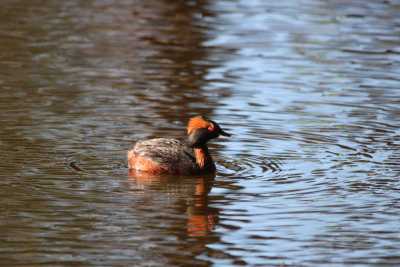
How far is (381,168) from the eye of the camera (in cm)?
1389

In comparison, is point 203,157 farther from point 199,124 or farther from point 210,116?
point 210,116

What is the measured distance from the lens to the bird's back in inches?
536

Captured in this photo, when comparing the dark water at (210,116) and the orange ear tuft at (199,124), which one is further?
the orange ear tuft at (199,124)

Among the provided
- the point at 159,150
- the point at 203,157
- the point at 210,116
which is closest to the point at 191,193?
the point at 203,157

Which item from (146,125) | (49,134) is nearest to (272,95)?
(146,125)

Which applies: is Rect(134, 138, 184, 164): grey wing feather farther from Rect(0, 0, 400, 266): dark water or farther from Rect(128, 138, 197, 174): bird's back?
Rect(0, 0, 400, 266): dark water

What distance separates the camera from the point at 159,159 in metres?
13.7

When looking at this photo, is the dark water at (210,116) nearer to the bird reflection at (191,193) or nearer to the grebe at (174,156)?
the bird reflection at (191,193)

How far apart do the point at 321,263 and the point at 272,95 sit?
8051 millimetres

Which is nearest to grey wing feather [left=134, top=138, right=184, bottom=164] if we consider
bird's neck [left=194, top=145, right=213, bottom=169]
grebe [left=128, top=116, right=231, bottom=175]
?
grebe [left=128, top=116, right=231, bottom=175]

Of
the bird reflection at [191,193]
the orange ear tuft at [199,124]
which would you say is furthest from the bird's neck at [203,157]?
the orange ear tuft at [199,124]

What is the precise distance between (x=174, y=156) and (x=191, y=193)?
0.89m

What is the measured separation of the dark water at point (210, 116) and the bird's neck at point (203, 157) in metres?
0.18

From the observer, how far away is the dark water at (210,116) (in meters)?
10.9
